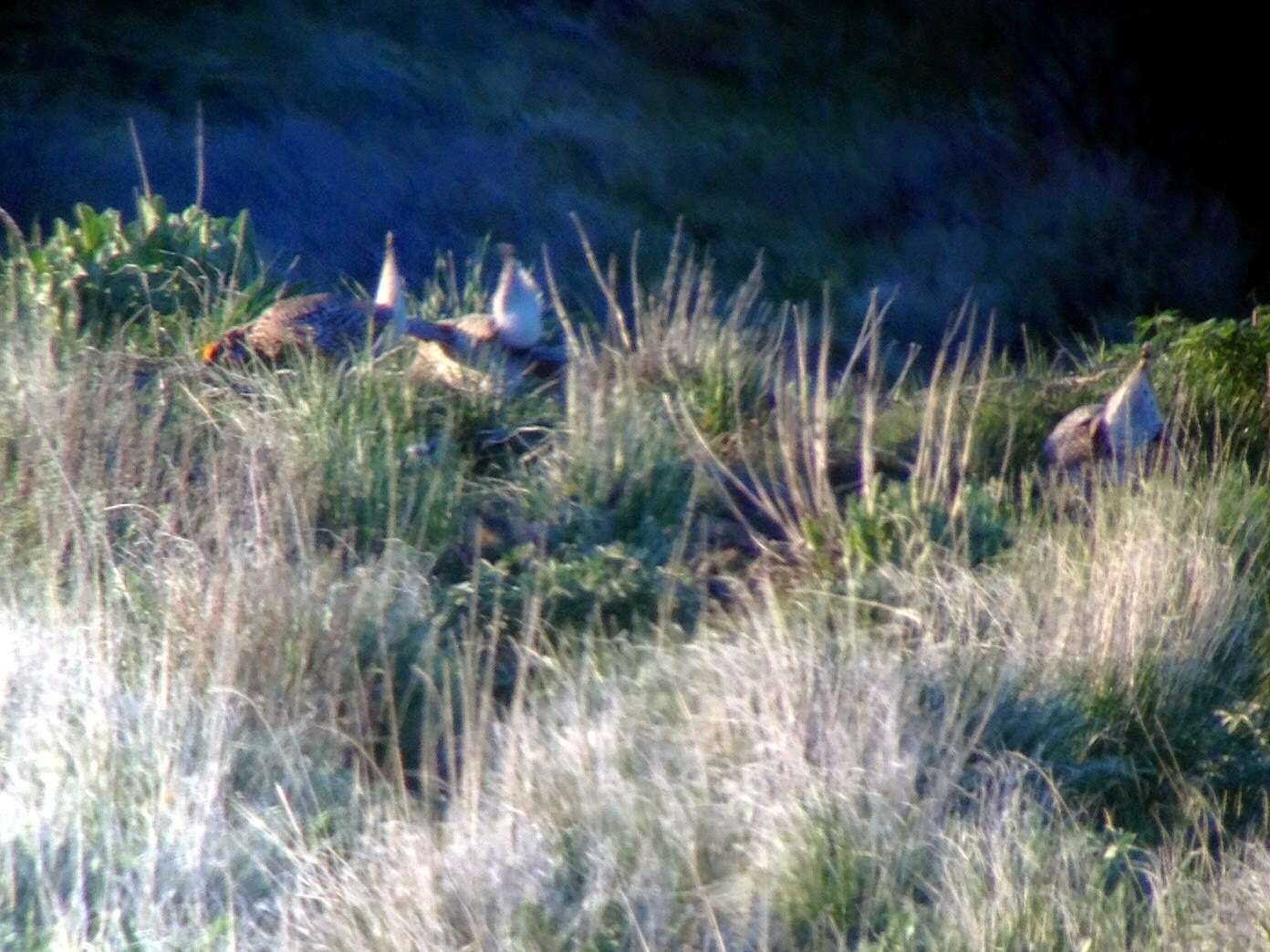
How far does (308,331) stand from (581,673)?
279cm

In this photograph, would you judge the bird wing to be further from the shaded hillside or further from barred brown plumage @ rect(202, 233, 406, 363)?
the shaded hillside

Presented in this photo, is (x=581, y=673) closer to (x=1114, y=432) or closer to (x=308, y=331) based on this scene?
(x=308, y=331)

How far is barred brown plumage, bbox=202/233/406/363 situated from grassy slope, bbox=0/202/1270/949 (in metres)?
0.22

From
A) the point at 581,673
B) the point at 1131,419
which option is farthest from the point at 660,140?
the point at 581,673

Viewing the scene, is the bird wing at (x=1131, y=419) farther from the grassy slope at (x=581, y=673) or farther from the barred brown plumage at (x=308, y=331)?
the barred brown plumage at (x=308, y=331)

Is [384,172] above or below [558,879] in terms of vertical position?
above

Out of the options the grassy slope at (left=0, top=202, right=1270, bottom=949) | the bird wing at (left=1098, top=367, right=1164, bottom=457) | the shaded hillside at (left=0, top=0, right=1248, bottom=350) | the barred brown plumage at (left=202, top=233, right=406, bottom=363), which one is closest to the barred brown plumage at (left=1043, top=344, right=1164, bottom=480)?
the bird wing at (left=1098, top=367, right=1164, bottom=457)

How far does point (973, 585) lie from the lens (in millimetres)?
6305

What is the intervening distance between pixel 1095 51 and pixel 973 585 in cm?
1572

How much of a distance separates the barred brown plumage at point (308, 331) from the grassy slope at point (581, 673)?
0.22 metres

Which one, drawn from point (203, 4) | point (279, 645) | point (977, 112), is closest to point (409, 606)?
point (279, 645)

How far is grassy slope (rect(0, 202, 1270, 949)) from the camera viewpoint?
175 inches

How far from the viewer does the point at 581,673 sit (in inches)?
221

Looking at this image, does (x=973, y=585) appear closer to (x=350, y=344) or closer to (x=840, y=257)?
(x=350, y=344)
